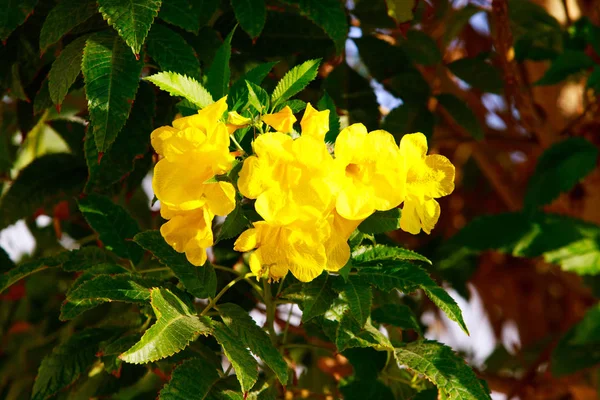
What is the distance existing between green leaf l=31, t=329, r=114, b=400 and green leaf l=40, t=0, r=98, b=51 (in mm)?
392

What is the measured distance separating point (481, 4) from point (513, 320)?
997mm

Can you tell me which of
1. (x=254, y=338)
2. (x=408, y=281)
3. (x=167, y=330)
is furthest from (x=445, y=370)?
(x=167, y=330)

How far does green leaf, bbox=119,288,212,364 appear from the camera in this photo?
659mm

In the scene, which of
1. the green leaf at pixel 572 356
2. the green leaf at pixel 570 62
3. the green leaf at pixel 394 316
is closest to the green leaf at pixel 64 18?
the green leaf at pixel 394 316

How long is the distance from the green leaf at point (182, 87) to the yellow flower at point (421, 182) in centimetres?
22

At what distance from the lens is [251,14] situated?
3.14ft

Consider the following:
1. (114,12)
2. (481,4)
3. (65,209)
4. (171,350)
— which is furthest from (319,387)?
(481,4)

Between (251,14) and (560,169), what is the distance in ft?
2.38

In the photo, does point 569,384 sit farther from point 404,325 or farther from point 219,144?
point 219,144

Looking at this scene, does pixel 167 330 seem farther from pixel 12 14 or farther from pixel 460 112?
pixel 460 112

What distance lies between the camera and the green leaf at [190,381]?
0.75 m

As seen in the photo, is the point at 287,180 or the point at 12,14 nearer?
the point at 287,180

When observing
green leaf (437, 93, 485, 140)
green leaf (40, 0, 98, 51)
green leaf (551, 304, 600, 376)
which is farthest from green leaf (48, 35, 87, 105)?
green leaf (551, 304, 600, 376)

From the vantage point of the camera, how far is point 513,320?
2.12 m
